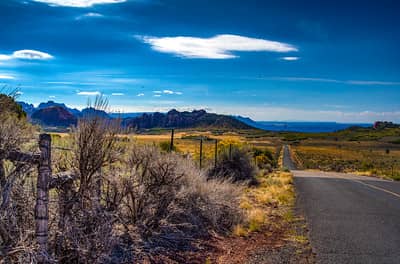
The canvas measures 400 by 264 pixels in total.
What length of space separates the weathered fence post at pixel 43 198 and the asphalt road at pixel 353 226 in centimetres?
518

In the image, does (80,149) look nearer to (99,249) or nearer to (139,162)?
(99,249)

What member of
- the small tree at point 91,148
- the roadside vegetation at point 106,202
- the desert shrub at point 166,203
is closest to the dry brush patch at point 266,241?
the roadside vegetation at point 106,202

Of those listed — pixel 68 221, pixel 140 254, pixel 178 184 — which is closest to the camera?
pixel 68 221

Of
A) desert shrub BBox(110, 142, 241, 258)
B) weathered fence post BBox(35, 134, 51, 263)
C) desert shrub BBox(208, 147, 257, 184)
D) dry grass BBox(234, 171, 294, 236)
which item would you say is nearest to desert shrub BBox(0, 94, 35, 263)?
weathered fence post BBox(35, 134, 51, 263)

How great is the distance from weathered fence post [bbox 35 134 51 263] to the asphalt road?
17.0 feet

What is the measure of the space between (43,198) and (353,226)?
350 inches

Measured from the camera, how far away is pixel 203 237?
9531 millimetres

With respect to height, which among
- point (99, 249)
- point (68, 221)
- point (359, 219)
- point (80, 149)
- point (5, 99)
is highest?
point (5, 99)

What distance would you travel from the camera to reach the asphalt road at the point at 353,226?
845 cm

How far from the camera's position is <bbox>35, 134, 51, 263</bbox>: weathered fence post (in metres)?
5.34

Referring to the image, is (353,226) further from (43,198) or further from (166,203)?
(43,198)

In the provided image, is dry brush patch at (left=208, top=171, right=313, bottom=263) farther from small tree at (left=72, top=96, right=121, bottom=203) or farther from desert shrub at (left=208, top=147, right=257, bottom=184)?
desert shrub at (left=208, top=147, right=257, bottom=184)

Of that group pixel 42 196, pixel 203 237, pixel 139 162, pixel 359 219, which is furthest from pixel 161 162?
pixel 359 219

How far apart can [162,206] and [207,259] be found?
5.69 ft
